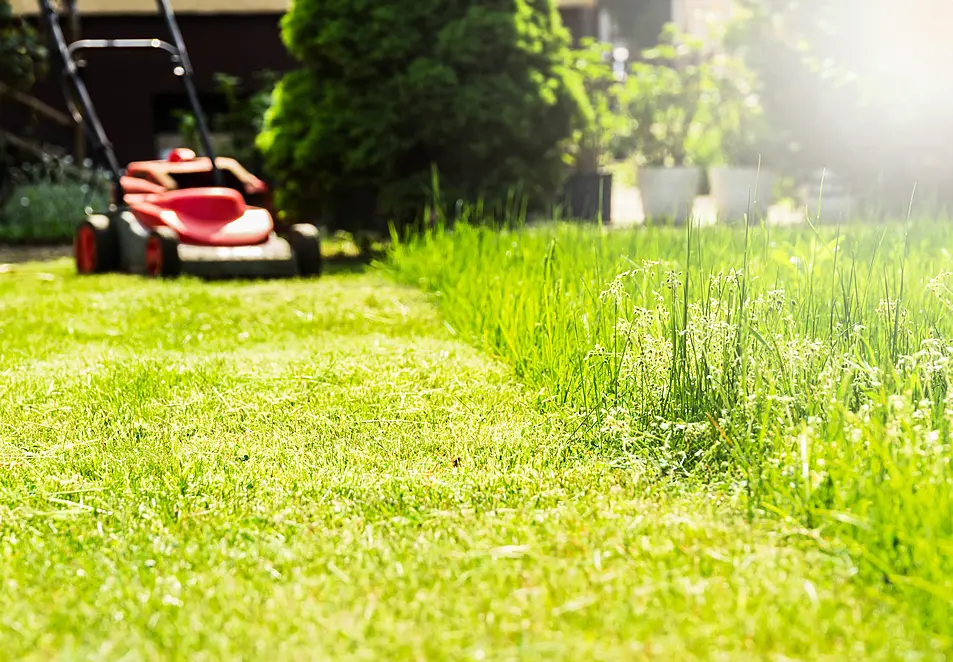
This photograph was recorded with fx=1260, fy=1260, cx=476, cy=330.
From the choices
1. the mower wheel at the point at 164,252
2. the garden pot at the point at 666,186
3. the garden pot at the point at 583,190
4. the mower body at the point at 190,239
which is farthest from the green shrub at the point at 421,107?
the garden pot at the point at 666,186

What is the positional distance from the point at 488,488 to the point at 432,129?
5.32 metres

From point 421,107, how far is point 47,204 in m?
4.41

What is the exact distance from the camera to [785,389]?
2.64m

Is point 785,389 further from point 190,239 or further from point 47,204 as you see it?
point 47,204

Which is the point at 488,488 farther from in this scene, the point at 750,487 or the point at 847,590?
the point at 847,590

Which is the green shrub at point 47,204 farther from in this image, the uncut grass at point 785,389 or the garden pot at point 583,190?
the uncut grass at point 785,389

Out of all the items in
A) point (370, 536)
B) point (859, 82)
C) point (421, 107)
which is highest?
point (859, 82)

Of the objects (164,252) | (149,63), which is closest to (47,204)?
(149,63)

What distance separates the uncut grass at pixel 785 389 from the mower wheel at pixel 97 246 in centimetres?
346

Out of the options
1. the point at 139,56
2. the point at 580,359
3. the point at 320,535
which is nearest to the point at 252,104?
the point at 139,56

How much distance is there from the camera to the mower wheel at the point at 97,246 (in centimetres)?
696

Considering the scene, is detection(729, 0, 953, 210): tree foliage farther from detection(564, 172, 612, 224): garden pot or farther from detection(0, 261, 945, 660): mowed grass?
detection(0, 261, 945, 660): mowed grass

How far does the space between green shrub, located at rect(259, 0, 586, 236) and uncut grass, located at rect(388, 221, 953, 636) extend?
3.47 meters

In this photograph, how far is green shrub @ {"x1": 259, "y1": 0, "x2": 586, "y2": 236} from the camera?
7.51 metres
